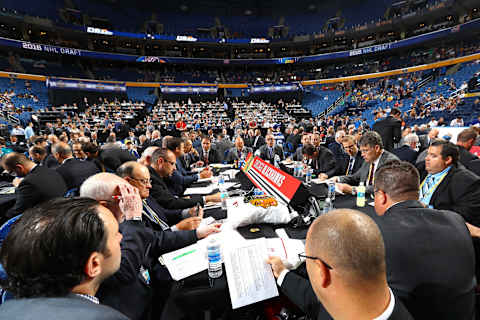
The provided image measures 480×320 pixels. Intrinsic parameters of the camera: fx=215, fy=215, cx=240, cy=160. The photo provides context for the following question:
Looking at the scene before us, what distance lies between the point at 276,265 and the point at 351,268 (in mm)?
601

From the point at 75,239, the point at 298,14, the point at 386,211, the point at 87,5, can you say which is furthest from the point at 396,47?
the point at 87,5

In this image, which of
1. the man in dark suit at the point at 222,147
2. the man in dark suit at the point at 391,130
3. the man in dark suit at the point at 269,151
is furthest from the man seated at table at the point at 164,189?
the man in dark suit at the point at 391,130

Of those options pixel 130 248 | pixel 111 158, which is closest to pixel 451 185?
pixel 130 248

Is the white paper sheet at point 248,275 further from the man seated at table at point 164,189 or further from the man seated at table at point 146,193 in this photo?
the man seated at table at point 164,189

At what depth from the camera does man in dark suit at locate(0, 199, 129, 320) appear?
0.66 meters

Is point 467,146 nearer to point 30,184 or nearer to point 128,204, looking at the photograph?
point 128,204

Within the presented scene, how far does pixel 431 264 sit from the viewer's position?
1030 millimetres

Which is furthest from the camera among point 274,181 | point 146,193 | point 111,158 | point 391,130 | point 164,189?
point 391,130

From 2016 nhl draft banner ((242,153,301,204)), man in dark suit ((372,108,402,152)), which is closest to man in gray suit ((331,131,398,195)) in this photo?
2016 nhl draft banner ((242,153,301,204))

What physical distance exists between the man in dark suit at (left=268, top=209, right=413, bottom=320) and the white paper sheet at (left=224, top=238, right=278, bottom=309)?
0.45 m

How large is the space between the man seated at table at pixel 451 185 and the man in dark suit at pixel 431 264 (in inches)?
44.3

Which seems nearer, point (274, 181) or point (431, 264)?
point (431, 264)

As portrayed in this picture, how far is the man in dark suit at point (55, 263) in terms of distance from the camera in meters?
0.66

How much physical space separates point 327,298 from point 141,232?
1.18 m
